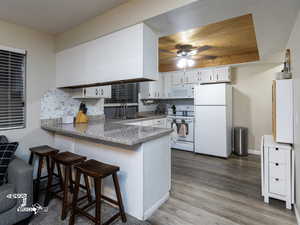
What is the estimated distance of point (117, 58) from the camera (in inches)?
79.4

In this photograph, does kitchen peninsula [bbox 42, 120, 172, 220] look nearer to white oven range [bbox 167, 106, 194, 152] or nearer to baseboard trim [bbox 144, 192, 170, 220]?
baseboard trim [bbox 144, 192, 170, 220]

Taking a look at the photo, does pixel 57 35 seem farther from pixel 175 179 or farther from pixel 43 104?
pixel 175 179

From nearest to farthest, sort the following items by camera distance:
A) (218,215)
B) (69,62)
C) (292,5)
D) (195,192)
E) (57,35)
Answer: (292,5), (218,215), (195,192), (69,62), (57,35)

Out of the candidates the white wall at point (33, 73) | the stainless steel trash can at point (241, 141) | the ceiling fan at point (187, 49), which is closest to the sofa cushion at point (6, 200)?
the white wall at point (33, 73)

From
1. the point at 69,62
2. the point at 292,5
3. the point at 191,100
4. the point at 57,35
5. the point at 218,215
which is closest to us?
the point at 292,5

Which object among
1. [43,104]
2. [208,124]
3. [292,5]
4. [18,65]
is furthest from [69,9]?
[208,124]

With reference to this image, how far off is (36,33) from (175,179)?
3.35 meters

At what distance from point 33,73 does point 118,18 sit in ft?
5.74

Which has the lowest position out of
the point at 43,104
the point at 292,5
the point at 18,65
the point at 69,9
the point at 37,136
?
the point at 37,136

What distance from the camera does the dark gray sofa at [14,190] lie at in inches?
62.1

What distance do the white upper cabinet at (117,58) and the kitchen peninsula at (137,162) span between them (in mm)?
692

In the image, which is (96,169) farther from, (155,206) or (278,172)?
(278,172)

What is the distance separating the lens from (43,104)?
279 cm

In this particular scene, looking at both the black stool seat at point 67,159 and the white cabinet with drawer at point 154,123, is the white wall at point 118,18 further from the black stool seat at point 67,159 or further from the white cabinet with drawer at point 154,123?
the white cabinet with drawer at point 154,123
